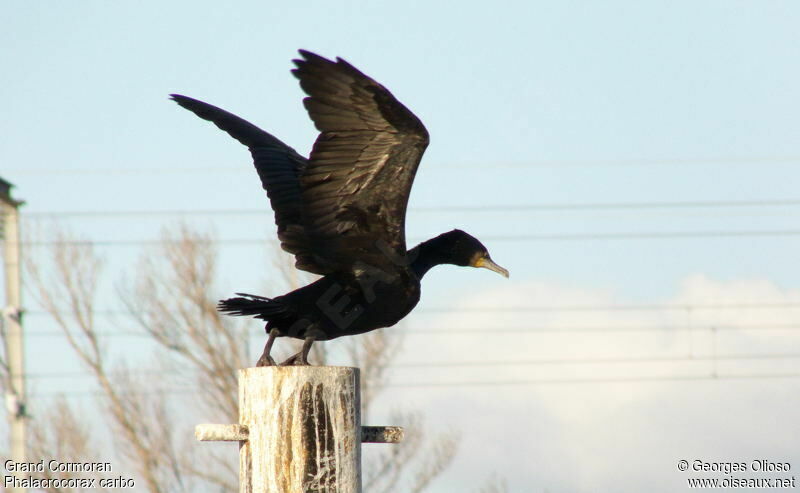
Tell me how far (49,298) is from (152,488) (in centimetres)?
332

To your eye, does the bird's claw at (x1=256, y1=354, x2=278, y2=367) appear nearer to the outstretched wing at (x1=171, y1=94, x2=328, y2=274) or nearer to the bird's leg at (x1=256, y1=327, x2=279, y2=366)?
the bird's leg at (x1=256, y1=327, x2=279, y2=366)

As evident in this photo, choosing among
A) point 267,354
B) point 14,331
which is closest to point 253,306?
point 267,354

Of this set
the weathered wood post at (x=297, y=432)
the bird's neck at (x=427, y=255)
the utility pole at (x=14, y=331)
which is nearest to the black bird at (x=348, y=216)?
the bird's neck at (x=427, y=255)

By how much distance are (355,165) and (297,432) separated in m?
1.57

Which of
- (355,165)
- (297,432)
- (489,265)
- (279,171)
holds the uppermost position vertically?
(279,171)

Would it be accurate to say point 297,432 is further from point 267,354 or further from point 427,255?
point 427,255

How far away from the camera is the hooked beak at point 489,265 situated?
6.09m

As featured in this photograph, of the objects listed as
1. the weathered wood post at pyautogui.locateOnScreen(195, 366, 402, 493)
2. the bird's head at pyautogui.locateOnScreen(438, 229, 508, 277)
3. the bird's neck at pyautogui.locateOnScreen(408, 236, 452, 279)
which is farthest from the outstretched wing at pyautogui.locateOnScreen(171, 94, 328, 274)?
the weathered wood post at pyautogui.locateOnScreen(195, 366, 402, 493)

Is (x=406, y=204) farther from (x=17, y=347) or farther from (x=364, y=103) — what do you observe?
Result: (x=17, y=347)

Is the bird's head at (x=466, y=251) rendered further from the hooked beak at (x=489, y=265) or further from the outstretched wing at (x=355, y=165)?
the outstretched wing at (x=355, y=165)

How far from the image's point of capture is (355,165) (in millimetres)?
5125

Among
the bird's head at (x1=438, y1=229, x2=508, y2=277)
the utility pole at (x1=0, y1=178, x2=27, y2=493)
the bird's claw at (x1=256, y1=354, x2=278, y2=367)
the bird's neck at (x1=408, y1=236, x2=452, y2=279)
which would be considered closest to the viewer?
the bird's claw at (x1=256, y1=354, x2=278, y2=367)

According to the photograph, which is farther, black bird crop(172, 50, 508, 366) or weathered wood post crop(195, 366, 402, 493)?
black bird crop(172, 50, 508, 366)

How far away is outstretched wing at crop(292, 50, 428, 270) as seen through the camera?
495cm
